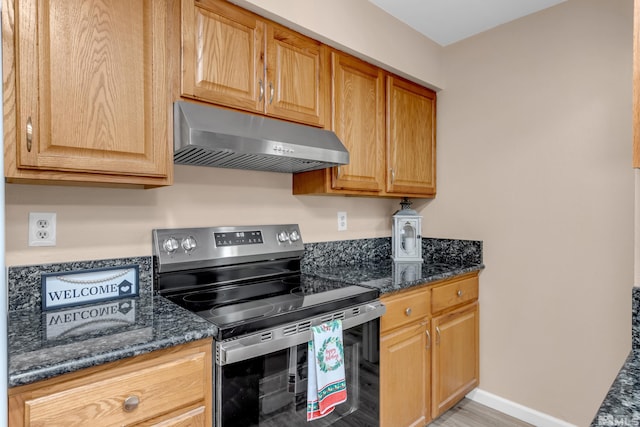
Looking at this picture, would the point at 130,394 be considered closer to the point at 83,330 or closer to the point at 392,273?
the point at 83,330

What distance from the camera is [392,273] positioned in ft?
6.65

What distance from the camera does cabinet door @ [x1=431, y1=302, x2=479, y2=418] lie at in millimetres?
2029

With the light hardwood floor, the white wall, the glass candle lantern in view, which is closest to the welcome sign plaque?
the glass candle lantern

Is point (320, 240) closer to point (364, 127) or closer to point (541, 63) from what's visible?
point (364, 127)

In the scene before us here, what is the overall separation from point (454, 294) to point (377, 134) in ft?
3.46

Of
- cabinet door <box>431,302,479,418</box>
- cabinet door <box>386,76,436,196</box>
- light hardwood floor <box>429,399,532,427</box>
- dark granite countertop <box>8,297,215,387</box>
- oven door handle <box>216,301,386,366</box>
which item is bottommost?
light hardwood floor <box>429,399,532,427</box>

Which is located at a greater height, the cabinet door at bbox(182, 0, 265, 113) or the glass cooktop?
the cabinet door at bbox(182, 0, 265, 113)

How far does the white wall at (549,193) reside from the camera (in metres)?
1.85

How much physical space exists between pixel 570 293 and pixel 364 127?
1.47 meters

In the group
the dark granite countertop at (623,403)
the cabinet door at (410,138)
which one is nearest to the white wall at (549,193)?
the cabinet door at (410,138)

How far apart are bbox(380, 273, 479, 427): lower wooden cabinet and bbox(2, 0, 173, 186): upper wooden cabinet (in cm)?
124

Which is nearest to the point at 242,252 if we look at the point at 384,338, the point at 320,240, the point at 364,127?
the point at 320,240

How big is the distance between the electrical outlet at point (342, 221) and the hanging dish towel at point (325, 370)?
37.9 inches

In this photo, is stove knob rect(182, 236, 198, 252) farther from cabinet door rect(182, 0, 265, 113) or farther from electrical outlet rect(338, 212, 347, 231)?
electrical outlet rect(338, 212, 347, 231)
